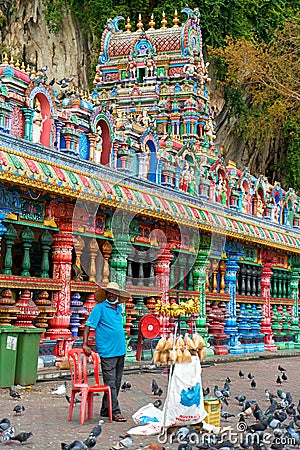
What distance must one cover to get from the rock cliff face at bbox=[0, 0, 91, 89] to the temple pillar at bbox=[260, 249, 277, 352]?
41.9 feet

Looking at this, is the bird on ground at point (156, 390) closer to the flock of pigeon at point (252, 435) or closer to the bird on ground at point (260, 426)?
the flock of pigeon at point (252, 435)

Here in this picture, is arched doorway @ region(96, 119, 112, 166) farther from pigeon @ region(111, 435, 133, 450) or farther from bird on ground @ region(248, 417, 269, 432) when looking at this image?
pigeon @ region(111, 435, 133, 450)

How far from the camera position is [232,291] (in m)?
18.4

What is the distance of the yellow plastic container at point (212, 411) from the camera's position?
24.0 ft

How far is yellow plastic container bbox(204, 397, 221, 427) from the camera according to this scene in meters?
7.30

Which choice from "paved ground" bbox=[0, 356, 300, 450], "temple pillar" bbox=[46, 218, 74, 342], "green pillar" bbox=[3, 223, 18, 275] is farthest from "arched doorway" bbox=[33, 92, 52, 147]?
"paved ground" bbox=[0, 356, 300, 450]

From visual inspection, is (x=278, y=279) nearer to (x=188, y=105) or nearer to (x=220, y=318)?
(x=220, y=318)

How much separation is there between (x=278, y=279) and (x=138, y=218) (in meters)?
8.57

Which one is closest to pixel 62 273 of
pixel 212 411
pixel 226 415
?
pixel 226 415

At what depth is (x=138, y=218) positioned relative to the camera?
1440 centimetres

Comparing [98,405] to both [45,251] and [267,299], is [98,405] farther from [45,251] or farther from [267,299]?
[267,299]

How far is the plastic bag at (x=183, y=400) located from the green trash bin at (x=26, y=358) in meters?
3.65

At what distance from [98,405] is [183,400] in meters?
2.12

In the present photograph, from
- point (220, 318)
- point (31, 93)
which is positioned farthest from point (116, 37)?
point (31, 93)
